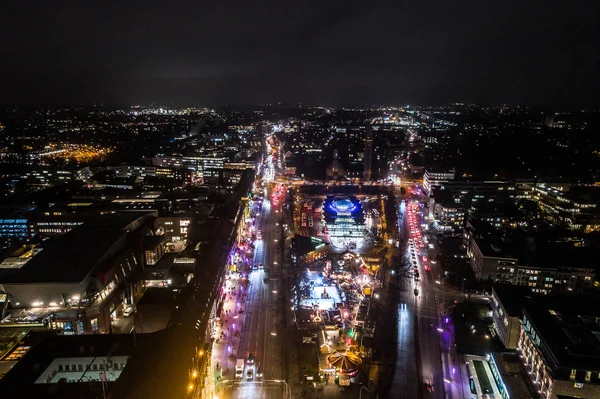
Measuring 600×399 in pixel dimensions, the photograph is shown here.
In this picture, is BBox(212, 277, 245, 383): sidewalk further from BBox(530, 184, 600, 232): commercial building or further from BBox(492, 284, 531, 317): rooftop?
BBox(530, 184, 600, 232): commercial building

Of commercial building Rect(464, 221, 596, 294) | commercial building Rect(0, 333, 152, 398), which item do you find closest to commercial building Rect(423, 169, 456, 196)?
commercial building Rect(464, 221, 596, 294)

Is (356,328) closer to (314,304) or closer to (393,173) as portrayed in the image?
(314,304)

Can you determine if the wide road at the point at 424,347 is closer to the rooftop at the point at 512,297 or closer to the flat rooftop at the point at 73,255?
the rooftop at the point at 512,297


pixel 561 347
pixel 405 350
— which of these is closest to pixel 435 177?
pixel 405 350

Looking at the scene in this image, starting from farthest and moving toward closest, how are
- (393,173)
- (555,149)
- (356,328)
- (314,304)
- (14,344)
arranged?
1. (555,149)
2. (393,173)
3. (314,304)
4. (356,328)
5. (14,344)

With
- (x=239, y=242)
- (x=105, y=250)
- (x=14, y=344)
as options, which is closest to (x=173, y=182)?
(x=239, y=242)

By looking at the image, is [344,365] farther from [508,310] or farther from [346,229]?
[346,229]
